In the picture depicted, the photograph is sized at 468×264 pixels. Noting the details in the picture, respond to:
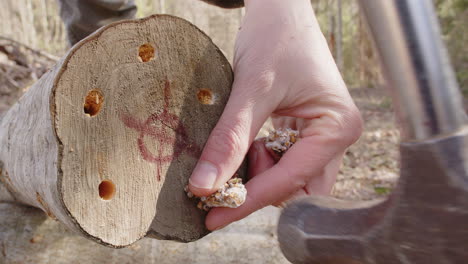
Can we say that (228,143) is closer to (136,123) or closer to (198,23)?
(136,123)

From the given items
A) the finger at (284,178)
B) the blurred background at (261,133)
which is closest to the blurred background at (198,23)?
the blurred background at (261,133)

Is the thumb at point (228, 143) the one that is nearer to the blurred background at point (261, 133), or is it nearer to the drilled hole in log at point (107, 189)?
the drilled hole in log at point (107, 189)

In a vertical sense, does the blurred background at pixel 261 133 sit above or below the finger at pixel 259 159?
below

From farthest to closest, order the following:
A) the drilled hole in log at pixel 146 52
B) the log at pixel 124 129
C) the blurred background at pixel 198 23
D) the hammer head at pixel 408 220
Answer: the blurred background at pixel 198 23 → the drilled hole in log at pixel 146 52 → the log at pixel 124 129 → the hammer head at pixel 408 220

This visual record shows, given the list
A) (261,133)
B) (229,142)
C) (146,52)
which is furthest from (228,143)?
(261,133)

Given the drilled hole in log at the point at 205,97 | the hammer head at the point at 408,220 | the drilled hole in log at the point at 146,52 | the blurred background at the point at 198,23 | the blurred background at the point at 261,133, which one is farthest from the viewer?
the blurred background at the point at 198,23

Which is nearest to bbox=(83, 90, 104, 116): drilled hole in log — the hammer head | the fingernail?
the fingernail

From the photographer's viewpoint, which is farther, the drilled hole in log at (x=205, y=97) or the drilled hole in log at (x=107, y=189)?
the drilled hole in log at (x=205, y=97)

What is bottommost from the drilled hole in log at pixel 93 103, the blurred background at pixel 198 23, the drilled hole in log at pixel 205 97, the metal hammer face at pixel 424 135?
the blurred background at pixel 198 23
